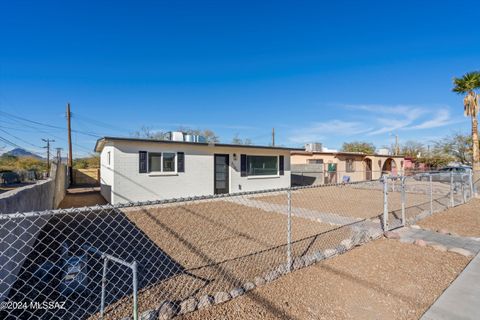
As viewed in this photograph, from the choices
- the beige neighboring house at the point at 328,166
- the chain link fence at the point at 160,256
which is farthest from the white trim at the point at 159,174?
the beige neighboring house at the point at 328,166

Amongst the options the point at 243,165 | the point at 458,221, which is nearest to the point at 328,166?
the point at 243,165

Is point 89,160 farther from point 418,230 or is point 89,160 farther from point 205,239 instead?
point 418,230

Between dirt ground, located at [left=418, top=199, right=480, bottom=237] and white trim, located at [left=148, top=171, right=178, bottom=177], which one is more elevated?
white trim, located at [left=148, top=171, right=178, bottom=177]

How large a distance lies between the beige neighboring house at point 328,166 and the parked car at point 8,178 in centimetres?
2215

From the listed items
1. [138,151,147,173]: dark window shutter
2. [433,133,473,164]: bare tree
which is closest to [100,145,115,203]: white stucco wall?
[138,151,147,173]: dark window shutter

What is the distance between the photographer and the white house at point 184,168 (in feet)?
31.4

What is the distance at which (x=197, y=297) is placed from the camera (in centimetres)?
286

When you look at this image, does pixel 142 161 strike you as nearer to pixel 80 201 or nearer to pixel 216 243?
pixel 80 201

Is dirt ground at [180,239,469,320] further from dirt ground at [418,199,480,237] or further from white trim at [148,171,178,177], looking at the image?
white trim at [148,171,178,177]

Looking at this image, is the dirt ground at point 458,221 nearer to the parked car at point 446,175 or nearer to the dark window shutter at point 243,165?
the parked car at point 446,175

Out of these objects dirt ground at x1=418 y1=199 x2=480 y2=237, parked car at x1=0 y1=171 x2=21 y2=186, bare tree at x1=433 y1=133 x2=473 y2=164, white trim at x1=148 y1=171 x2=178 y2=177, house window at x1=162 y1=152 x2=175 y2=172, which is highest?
bare tree at x1=433 y1=133 x2=473 y2=164

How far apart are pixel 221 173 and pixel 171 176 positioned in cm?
282

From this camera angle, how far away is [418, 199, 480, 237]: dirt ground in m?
5.93

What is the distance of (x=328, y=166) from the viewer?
20.3m
